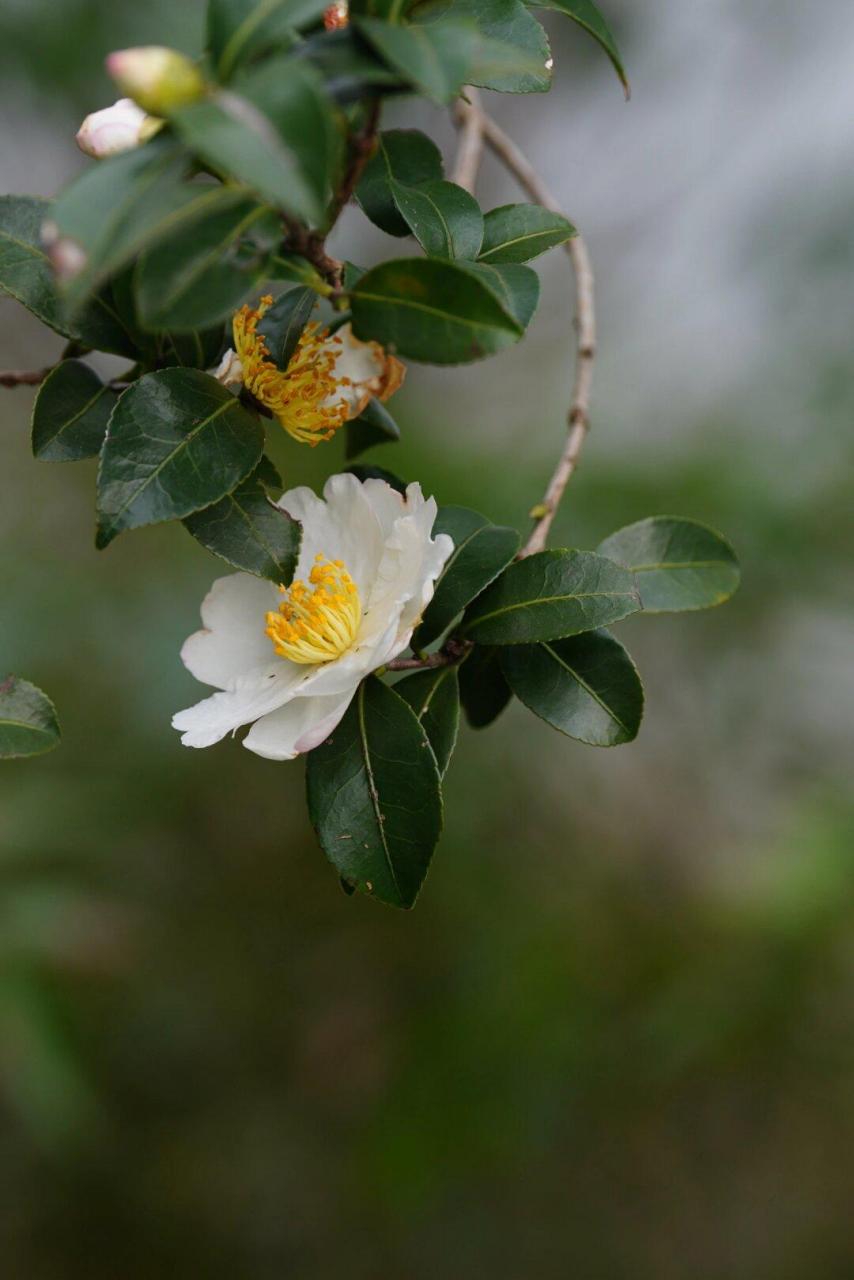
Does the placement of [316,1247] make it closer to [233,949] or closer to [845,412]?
[233,949]

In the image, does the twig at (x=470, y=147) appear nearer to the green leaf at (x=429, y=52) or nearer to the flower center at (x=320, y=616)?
the flower center at (x=320, y=616)

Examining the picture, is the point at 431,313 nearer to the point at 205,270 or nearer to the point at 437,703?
the point at 205,270

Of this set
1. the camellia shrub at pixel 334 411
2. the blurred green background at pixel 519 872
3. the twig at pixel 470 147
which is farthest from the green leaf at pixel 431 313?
the blurred green background at pixel 519 872

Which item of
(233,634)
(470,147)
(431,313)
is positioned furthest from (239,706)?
(470,147)

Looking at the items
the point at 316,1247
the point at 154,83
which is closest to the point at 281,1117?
the point at 316,1247

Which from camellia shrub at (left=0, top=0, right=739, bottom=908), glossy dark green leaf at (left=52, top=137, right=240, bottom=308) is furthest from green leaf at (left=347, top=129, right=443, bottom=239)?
glossy dark green leaf at (left=52, top=137, right=240, bottom=308)

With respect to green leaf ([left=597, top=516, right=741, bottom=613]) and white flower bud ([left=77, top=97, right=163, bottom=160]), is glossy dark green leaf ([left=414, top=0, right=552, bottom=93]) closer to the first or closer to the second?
white flower bud ([left=77, top=97, right=163, bottom=160])

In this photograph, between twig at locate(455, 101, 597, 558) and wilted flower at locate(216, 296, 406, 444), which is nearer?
wilted flower at locate(216, 296, 406, 444)
